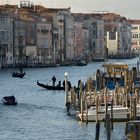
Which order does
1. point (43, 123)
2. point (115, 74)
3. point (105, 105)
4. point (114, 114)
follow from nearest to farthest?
point (105, 105)
point (114, 114)
point (43, 123)
point (115, 74)

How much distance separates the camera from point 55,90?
66.4ft

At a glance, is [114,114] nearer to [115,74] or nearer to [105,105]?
[105,105]

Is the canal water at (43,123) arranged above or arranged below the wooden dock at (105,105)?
below

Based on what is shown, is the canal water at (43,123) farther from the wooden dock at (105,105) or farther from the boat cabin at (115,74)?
the boat cabin at (115,74)

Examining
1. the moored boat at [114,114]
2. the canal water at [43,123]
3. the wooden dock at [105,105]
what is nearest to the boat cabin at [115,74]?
the canal water at [43,123]

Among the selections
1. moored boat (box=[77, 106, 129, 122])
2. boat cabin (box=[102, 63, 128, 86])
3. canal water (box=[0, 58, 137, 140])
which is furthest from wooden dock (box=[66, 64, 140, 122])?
boat cabin (box=[102, 63, 128, 86])

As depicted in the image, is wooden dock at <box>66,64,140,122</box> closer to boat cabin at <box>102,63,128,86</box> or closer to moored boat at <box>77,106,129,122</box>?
moored boat at <box>77,106,129,122</box>

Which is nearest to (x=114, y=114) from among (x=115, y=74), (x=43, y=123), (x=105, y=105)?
(x=105, y=105)

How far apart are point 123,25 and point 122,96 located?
5104cm

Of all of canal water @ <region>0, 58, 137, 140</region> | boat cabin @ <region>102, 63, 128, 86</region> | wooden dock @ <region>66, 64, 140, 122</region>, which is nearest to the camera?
canal water @ <region>0, 58, 137, 140</region>

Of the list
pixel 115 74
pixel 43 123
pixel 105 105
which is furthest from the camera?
pixel 115 74

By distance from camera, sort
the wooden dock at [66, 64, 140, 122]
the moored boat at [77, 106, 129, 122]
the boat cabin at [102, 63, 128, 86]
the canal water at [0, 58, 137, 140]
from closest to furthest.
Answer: the canal water at [0, 58, 137, 140] < the wooden dock at [66, 64, 140, 122] < the moored boat at [77, 106, 129, 122] < the boat cabin at [102, 63, 128, 86]

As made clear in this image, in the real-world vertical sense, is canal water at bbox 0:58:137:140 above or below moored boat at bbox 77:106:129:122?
below

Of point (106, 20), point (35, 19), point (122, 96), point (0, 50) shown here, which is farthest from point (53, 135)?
point (106, 20)
